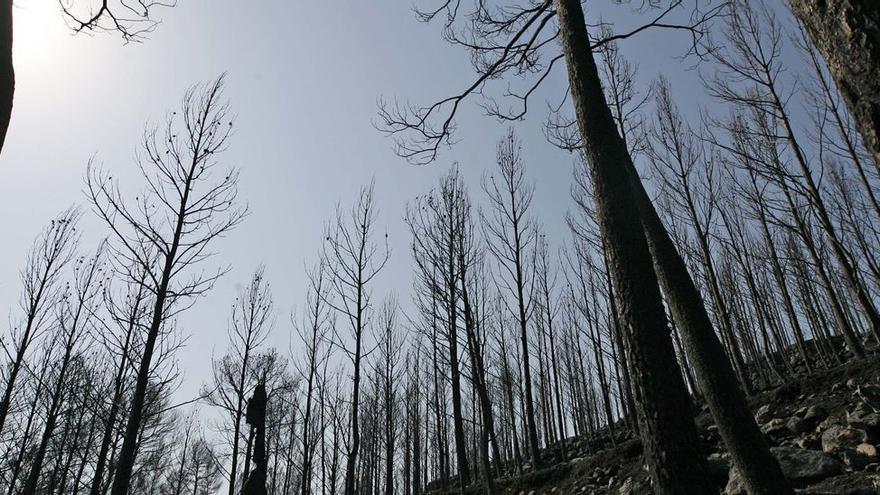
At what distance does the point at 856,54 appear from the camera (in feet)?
4.63

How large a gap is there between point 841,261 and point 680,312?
669 centimetres

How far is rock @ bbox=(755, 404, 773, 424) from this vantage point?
805cm

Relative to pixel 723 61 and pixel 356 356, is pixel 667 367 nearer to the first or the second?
pixel 356 356

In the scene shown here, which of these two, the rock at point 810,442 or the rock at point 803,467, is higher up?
the rock at point 810,442

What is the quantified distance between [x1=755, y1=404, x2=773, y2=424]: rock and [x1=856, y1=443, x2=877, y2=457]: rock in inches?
123

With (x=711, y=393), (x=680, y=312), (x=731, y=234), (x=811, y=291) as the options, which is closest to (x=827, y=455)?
(x=711, y=393)

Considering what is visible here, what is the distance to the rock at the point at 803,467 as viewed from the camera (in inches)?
191

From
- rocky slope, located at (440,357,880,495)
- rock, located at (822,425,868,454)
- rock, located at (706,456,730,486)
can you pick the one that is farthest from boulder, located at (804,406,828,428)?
rock, located at (706,456,730,486)

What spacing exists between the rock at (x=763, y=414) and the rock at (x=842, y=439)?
2.58 metres

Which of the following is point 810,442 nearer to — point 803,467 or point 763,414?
point 803,467

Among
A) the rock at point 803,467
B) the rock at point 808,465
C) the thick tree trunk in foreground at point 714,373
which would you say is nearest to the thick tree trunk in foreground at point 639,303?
the thick tree trunk in foreground at point 714,373

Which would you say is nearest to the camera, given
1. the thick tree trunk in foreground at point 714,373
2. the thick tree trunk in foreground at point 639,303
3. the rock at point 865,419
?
the thick tree trunk in foreground at point 639,303

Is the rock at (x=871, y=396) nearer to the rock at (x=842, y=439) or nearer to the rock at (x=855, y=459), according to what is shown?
the rock at (x=842, y=439)

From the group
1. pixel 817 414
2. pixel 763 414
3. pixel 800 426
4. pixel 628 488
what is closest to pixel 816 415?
pixel 817 414
